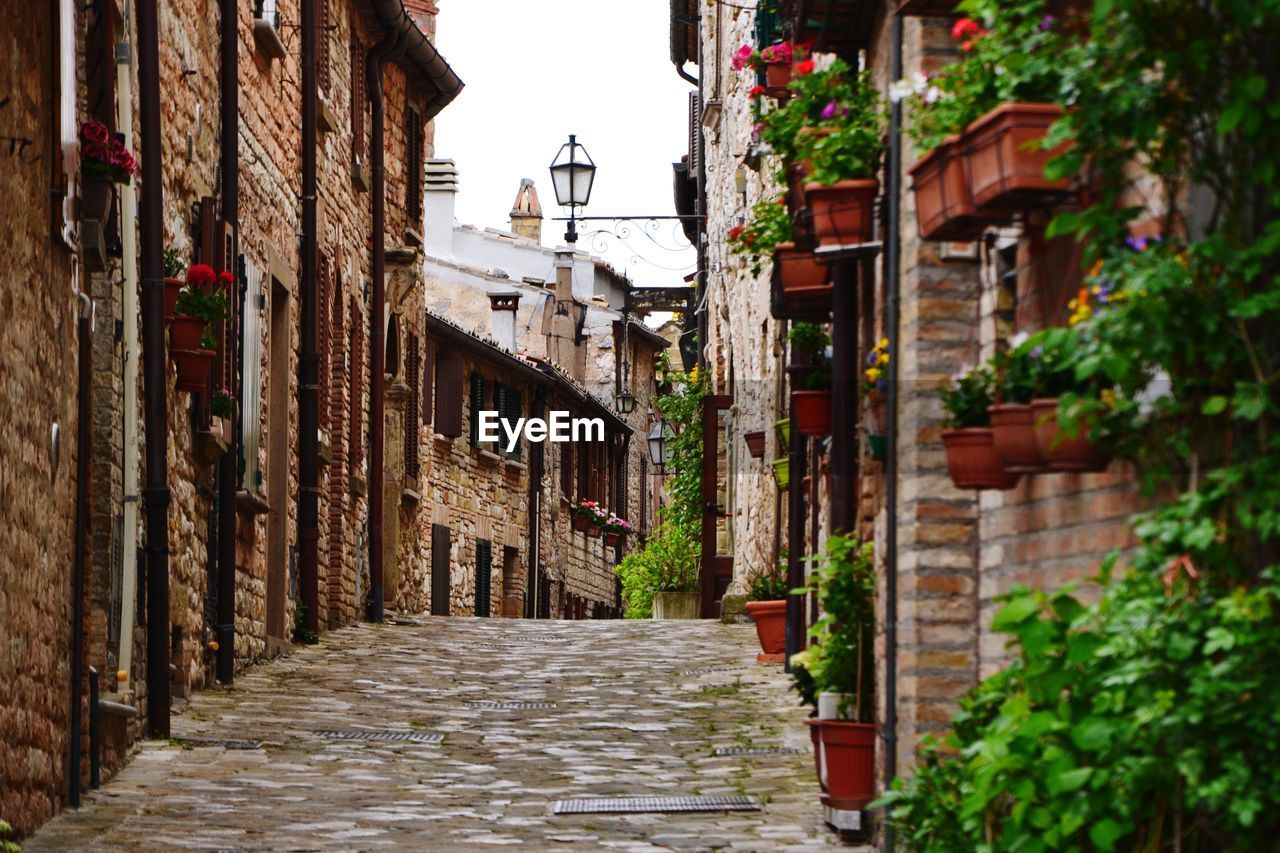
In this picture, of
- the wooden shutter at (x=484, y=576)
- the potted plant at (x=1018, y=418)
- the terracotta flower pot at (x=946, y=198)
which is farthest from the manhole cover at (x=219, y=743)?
the wooden shutter at (x=484, y=576)

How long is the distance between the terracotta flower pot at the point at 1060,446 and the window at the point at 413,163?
1788cm

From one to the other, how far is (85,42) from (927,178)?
5339 mm

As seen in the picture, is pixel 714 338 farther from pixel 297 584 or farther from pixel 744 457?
pixel 297 584

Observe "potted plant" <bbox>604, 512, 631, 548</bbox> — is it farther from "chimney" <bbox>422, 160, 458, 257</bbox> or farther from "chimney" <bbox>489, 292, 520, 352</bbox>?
"chimney" <bbox>422, 160, 458, 257</bbox>

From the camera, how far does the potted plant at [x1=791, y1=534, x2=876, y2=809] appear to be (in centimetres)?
→ 873

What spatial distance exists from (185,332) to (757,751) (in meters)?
4.03

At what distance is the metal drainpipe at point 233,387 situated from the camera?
1423 centimetres

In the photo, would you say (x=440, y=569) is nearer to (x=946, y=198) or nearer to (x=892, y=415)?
(x=892, y=415)

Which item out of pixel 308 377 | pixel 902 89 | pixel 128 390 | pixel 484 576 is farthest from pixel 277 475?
pixel 484 576

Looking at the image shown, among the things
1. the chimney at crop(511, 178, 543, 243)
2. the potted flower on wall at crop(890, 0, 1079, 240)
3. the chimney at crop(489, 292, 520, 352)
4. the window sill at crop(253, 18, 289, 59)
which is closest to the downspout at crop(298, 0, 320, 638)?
the window sill at crop(253, 18, 289, 59)

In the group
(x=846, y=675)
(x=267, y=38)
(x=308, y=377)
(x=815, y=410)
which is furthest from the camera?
(x=308, y=377)

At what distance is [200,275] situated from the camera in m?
12.3

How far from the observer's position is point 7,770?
841 cm

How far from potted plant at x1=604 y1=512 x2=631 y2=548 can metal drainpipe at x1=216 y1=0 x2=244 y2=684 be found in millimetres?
23324
